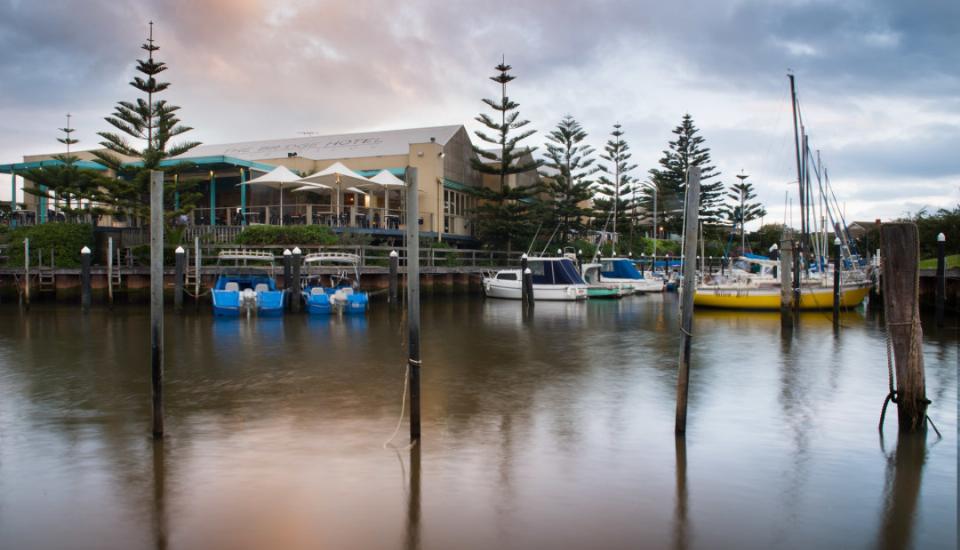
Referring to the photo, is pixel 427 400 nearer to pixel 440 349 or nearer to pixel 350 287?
pixel 440 349

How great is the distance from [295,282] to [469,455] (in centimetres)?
1579

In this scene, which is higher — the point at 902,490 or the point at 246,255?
the point at 246,255

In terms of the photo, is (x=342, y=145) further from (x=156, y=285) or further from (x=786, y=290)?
(x=156, y=285)

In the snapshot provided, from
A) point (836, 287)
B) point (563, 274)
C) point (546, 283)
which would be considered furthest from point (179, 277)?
point (836, 287)

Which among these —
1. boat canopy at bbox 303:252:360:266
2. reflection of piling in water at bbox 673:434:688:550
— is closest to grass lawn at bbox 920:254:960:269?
boat canopy at bbox 303:252:360:266

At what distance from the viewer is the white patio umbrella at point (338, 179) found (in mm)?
27370

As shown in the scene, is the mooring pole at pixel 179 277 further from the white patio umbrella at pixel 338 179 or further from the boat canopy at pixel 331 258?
the white patio umbrella at pixel 338 179

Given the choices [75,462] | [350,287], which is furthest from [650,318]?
[75,462]

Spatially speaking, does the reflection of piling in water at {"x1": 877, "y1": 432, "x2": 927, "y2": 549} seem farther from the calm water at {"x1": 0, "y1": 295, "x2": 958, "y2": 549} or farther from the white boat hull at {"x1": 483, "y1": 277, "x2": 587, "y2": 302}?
the white boat hull at {"x1": 483, "y1": 277, "x2": 587, "y2": 302}

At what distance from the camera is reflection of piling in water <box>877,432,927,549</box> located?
511cm

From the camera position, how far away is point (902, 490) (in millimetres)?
6016

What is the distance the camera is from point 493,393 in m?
10.2

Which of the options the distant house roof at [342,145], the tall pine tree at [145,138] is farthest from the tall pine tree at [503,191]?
the tall pine tree at [145,138]

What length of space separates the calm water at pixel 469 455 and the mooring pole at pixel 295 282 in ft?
24.0
